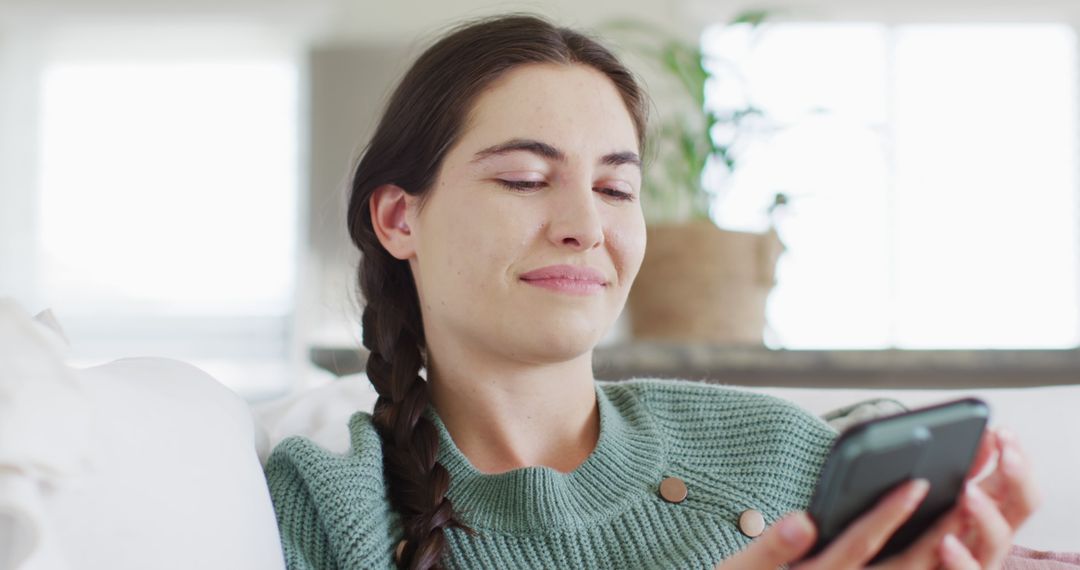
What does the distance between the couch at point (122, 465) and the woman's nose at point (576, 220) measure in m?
0.36

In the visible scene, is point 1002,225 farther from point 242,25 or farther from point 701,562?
point 701,562

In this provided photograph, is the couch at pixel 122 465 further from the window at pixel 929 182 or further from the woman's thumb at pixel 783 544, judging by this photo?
the window at pixel 929 182

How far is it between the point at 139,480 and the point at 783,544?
Answer: 458 mm

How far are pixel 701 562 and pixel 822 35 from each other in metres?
3.46

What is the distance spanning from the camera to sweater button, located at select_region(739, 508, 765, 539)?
3.56ft

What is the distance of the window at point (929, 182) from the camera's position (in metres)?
4.04

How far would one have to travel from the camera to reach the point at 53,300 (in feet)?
14.4

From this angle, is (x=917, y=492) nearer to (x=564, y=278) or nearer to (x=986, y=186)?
(x=564, y=278)

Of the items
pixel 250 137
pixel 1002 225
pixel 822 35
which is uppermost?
pixel 822 35

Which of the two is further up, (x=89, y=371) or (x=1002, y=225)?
(x=1002, y=225)

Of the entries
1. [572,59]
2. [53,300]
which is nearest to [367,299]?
[572,59]

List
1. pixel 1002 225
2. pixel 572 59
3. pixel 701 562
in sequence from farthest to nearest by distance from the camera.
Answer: pixel 1002 225
pixel 572 59
pixel 701 562

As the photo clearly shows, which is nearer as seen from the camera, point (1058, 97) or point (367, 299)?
point (367, 299)

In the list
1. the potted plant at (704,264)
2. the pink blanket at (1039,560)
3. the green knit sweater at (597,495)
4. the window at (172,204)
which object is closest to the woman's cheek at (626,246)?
the green knit sweater at (597,495)
